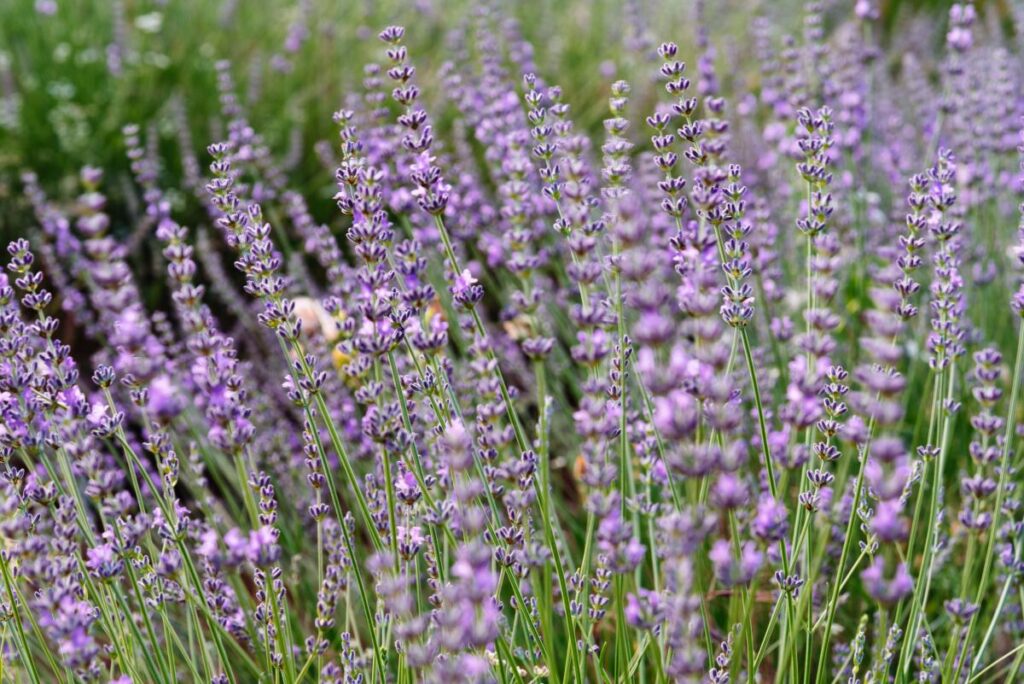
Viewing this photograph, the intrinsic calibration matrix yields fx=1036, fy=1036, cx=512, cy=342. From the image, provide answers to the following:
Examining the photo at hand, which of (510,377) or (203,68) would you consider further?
(203,68)

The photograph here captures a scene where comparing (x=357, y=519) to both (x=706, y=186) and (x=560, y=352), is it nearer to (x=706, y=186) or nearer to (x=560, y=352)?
(x=560, y=352)

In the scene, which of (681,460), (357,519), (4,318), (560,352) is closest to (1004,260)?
(560,352)

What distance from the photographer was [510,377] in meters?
3.81

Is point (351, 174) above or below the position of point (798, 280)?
above

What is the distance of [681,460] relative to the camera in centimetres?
103

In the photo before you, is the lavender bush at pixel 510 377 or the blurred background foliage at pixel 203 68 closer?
the lavender bush at pixel 510 377

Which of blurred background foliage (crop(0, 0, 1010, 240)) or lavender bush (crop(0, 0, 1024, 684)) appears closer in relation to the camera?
lavender bush (crop(0, 0, 1024, 684))

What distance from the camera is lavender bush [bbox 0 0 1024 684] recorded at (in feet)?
4.26

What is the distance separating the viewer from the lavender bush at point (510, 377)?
4.26 feet

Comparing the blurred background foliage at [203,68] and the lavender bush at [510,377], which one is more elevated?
the blurred background foliage at [203,68]

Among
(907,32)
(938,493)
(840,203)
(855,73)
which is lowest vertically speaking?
(938,493)

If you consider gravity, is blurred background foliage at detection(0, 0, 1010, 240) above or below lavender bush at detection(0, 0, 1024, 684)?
above

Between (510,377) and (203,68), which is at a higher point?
(203,68)

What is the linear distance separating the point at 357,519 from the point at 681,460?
1.96m
